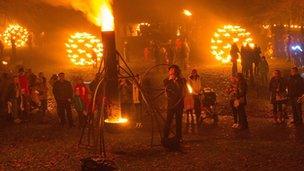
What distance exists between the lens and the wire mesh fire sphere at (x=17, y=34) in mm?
45375

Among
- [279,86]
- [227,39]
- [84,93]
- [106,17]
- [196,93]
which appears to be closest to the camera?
[106,17]

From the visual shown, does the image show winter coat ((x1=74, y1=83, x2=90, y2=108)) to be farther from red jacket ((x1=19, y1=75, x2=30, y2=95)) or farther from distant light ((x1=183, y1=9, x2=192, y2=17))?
distant light ((x1=183, y1=9, x2=192, y2=17))

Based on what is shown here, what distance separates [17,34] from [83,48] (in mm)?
17116

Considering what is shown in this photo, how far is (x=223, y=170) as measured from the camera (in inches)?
395

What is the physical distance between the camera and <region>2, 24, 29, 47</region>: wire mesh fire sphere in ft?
149

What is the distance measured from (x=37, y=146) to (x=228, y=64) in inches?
673

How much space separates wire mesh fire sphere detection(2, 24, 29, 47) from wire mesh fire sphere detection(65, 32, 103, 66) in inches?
628

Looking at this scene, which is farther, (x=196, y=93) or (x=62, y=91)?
(x=62, y=91)

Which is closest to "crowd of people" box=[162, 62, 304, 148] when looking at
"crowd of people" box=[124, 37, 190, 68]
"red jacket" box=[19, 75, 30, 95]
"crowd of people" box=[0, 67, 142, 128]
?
"crowd of people" box=[0, 67, 142, 128]

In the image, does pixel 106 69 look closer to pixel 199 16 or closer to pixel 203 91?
pixel 203 91

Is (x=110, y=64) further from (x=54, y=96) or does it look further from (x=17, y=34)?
(x=17, y=34)

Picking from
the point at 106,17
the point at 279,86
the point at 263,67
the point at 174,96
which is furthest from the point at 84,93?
the point at 263,67

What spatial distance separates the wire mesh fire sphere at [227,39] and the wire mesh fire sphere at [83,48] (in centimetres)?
729

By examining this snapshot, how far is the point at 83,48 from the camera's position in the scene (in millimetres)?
31000
